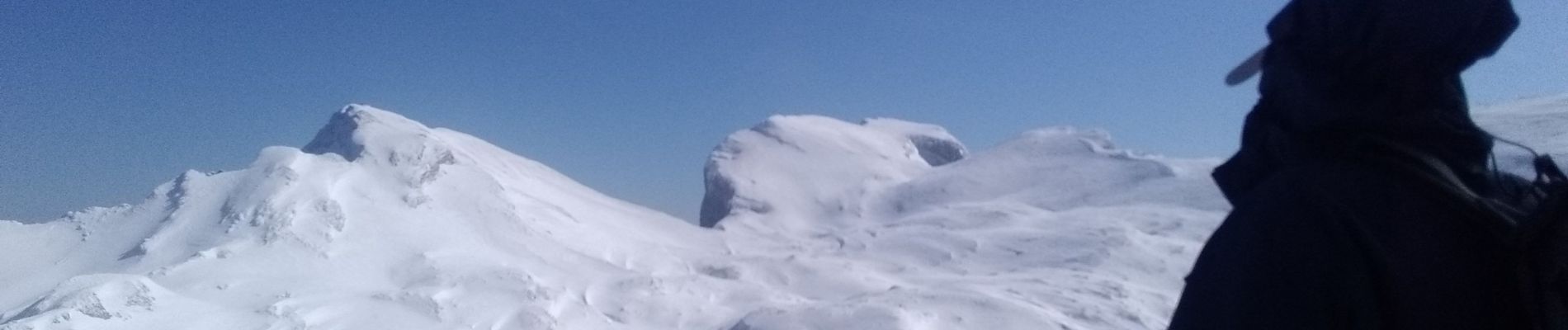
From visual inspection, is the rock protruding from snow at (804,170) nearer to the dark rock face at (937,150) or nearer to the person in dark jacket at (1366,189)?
the dark rock face at (937,150)

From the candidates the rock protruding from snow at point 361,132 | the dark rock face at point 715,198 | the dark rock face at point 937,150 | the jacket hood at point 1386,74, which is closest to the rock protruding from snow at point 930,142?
the dark rock face at point 937,150

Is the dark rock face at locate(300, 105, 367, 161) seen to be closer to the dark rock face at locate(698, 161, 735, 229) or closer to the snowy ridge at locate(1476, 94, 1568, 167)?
the dark rock face at locate(698, 161, 735, 229)

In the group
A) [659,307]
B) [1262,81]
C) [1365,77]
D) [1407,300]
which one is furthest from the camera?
[659,307]

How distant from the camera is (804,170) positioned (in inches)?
519

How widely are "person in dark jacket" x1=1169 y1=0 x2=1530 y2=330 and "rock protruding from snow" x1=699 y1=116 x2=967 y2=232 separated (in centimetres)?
1033

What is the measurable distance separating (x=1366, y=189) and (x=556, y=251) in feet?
25.5

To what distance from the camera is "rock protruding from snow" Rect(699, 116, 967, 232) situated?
12.1 metres

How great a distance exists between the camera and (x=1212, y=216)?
29.0ft

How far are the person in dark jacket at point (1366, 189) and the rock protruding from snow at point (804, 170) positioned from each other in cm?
1033

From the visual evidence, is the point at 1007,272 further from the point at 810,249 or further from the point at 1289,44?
the point at 1289,44

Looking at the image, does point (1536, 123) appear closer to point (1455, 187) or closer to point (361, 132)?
point (1455, 187)

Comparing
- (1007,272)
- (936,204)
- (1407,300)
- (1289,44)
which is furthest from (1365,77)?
(936,204)

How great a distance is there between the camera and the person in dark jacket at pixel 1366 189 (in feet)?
3.30

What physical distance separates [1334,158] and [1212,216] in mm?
8412
